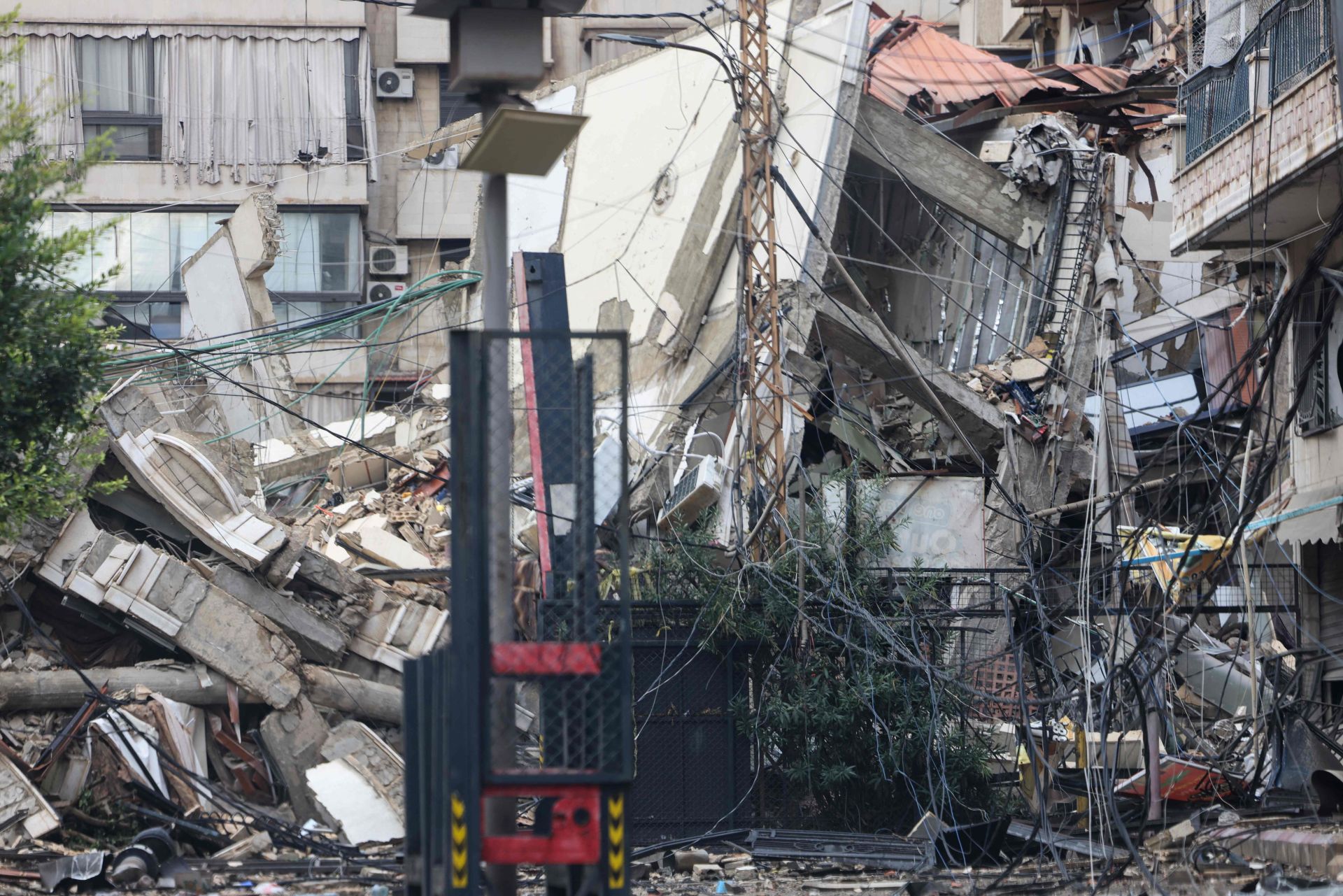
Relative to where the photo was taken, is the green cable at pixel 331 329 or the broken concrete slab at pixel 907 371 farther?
the broken concrete slab at pixel 907 371

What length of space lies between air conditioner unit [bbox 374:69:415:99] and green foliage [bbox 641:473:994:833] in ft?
70.7

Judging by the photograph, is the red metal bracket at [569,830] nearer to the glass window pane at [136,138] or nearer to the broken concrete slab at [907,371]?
the broken concrete slab at [907,371]

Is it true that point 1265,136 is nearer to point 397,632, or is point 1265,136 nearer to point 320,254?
point 397,632

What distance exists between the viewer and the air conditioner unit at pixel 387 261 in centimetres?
3156

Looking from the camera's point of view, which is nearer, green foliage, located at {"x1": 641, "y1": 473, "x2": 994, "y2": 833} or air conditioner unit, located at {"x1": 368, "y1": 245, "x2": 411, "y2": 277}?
green foliage, located at {"x1": 641, "y1": 473, "x2": 994, "y2": 833}

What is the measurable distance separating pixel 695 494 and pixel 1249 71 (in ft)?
23.5

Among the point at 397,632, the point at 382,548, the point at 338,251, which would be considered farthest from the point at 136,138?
the point at 397,632

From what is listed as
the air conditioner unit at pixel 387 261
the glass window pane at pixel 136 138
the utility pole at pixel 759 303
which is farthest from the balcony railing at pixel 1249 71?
the glass window pane at pixel 136 138

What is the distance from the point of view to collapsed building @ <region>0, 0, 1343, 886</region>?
12508 millimetres

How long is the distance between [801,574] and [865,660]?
977 mm

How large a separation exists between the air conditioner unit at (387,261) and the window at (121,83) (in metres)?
4.99

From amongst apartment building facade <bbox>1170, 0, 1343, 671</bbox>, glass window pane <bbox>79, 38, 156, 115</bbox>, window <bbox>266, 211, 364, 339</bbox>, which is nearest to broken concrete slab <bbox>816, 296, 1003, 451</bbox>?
apartment building facade <bbox>1170, 0, 1343, 671</bbox>

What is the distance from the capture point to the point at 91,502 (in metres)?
15.0

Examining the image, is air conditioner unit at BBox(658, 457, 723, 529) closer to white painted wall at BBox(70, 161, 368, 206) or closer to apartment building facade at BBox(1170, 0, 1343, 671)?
apartment building facade at BBox(1170, 0, 1343, 671)
